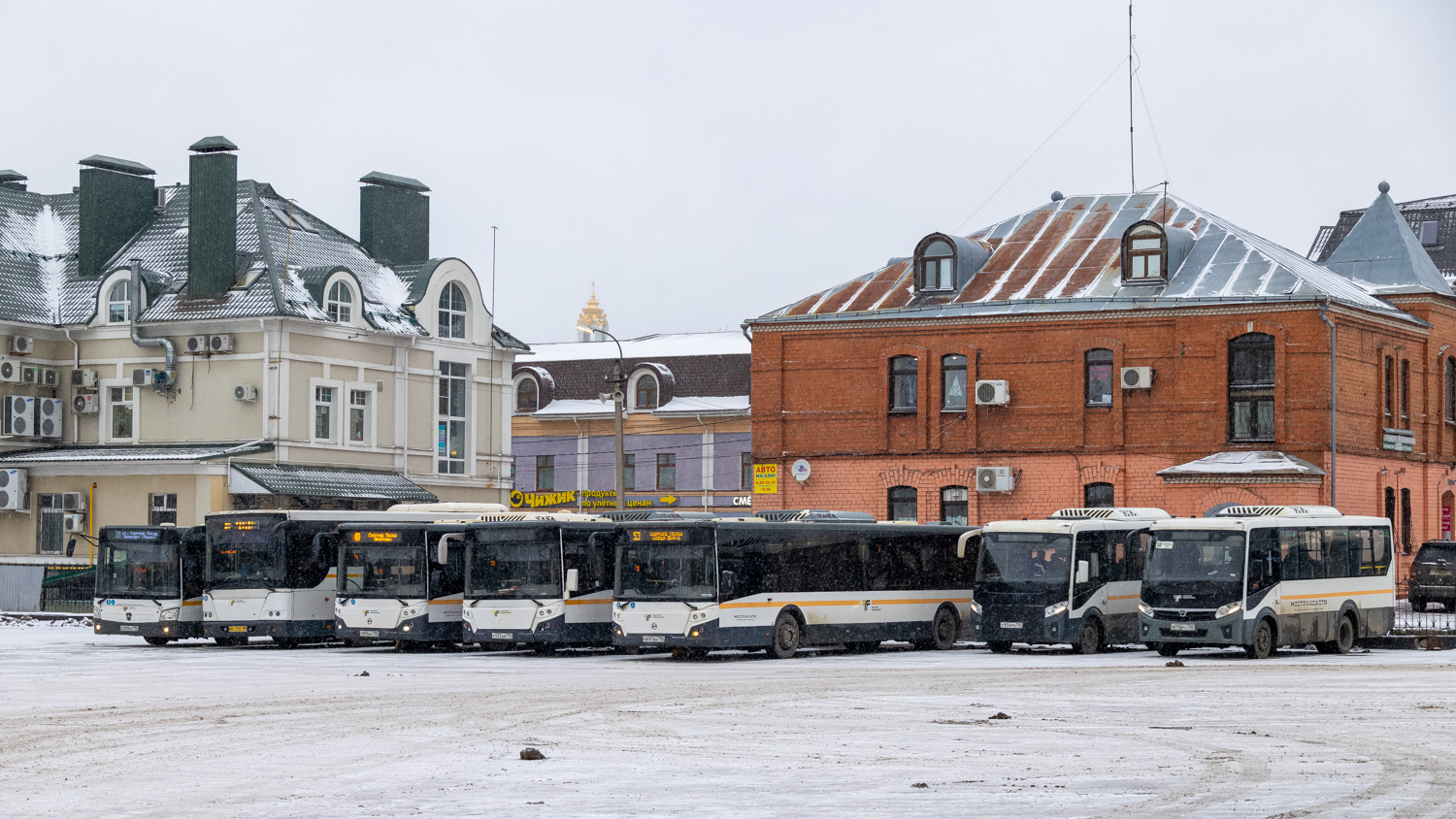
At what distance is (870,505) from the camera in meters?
50.4

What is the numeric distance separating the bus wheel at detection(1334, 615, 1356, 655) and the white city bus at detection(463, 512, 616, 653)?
12.6 m

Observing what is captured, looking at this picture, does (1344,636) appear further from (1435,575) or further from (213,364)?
(213,364)

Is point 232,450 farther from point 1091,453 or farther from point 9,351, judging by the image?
point 1091,453

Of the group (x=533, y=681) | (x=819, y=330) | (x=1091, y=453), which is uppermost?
(x=819, y=330)

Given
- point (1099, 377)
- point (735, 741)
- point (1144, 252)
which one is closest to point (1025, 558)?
point (1099, 377)

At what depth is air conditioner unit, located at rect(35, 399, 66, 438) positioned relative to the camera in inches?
2199

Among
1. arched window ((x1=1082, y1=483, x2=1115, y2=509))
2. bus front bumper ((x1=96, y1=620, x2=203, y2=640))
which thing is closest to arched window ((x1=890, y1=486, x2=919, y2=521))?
arched window ((x1=1082, y1=483, x2=1115, y2=509))

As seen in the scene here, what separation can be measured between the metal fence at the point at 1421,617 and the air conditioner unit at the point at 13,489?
36.5 m

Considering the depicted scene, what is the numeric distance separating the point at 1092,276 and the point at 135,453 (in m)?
26.3

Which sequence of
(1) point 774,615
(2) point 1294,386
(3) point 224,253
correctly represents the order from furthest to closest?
(3) point 224,253 < (2) point 1294,386 < (1) point 774,615

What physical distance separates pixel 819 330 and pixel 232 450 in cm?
1600

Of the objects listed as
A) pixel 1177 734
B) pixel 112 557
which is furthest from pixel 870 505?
pixel 1177 734

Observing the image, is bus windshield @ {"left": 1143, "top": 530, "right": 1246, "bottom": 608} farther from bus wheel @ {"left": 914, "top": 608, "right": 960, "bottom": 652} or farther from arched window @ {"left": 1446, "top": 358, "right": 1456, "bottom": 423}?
arched window @ {"left": 1446, "top": 358, "right": 1456, "bottom": 423}

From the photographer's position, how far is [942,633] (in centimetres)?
3691
